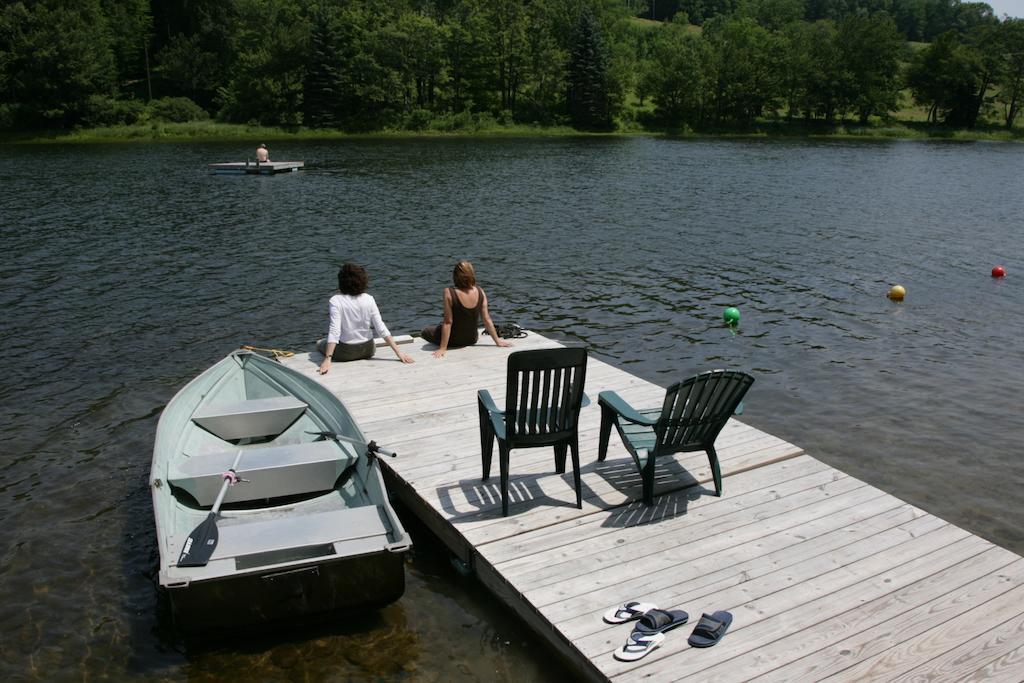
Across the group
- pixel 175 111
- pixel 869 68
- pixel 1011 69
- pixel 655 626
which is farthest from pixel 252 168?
pixel 1011 69

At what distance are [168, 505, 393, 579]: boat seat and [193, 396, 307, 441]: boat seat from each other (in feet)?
7.06

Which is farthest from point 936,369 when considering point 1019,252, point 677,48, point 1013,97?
point 1013,97

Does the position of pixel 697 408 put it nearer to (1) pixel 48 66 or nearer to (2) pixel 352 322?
(2) pixel 352 322

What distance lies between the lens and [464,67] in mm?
87750

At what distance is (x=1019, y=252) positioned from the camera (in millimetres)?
23219

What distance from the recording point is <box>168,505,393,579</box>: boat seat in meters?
5.69

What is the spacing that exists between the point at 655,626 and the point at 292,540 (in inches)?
109

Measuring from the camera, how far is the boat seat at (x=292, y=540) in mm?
5691

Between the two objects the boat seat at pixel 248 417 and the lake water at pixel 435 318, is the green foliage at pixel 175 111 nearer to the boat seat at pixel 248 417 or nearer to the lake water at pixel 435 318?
the lake water at pixel 435 318

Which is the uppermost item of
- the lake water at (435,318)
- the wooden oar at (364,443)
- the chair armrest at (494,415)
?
the chair armrest at (494,415)

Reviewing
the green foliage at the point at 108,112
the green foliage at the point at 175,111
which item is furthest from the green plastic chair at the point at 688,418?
the green foliage at the point at 175,111

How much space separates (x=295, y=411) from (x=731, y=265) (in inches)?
628

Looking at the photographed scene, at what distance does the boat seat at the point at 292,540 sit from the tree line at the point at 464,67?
7641 centimetres

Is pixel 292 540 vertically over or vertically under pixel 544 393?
under
